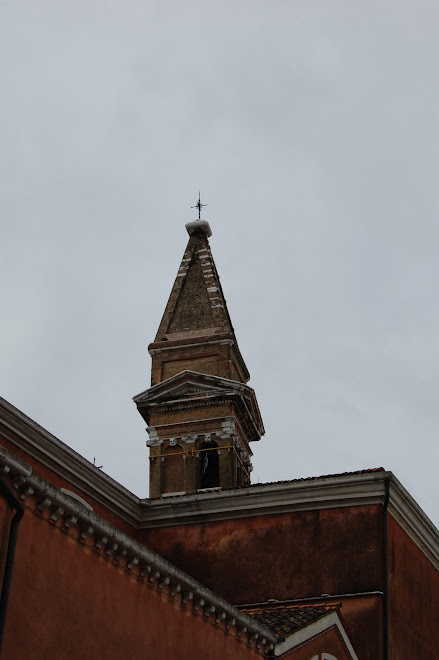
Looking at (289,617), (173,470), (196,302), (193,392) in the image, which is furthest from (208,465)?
(289,617)

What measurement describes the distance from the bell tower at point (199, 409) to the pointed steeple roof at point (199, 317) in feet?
0.10

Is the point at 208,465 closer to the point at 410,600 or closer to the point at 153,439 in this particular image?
the point at 153,439

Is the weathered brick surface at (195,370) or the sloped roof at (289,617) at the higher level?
the weathered brick surface at (195,370)

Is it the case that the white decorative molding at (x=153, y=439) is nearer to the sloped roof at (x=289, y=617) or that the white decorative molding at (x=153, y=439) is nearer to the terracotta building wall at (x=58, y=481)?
the terracotta building wall at (x=58, y=481)

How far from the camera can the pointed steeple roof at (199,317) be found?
33.5 metres

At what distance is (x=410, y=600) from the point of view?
2036 centimetres

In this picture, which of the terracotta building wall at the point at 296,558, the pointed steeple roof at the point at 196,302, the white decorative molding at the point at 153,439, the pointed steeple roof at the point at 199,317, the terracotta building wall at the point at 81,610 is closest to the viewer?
the terracotta building wall at the point at 81,610

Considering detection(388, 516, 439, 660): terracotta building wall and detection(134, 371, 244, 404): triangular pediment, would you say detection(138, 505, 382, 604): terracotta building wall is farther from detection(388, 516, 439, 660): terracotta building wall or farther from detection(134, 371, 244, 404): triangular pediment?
detection(134, 371, 244, 404): triangular pediment

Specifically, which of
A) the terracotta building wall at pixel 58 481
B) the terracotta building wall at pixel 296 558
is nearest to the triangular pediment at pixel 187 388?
the terracotta building wall at pixel 58 481

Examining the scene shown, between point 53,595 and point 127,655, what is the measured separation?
1.51 metres

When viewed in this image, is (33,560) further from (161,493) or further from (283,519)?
(161,493)

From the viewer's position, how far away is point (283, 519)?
20062 mm

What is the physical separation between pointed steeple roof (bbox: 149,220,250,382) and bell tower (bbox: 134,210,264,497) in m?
0.03

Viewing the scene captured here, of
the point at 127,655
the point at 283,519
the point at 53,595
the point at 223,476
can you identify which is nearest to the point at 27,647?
the point at 53,595
